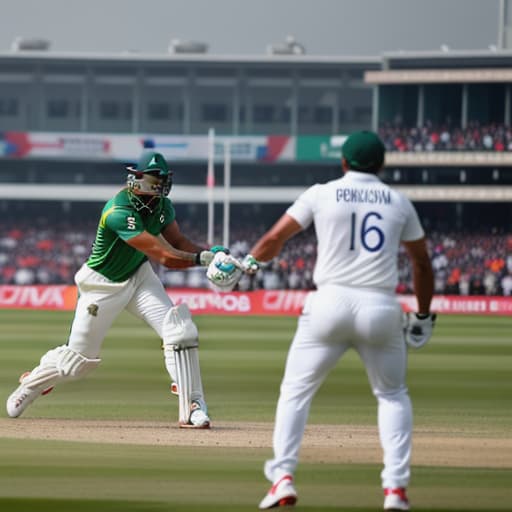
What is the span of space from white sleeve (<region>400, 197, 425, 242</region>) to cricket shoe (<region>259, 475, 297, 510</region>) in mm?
1418

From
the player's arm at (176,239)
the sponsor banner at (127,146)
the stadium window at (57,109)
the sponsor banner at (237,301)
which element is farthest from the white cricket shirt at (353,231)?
the stadium window at (57,109)

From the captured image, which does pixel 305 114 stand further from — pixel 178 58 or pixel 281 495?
pixel 281 495

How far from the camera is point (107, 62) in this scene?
75.2m

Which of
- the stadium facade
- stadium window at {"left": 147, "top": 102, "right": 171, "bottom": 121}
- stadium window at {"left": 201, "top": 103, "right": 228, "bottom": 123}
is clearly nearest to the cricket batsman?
the stadium facade

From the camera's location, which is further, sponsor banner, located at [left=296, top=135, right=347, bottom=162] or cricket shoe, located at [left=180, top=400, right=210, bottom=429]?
sponsor banner, located at [left=296, top=135, right=347, bottom=162]

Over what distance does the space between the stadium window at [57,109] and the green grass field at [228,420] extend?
49.6 meters

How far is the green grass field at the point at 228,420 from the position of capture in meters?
7.69

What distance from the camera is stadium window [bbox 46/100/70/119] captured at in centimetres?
7681

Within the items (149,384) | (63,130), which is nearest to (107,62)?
(63,130)

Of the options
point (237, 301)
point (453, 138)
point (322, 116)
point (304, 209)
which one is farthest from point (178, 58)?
point (304, 209)

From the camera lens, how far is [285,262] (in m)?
50.2

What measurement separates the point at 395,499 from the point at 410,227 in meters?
1.43

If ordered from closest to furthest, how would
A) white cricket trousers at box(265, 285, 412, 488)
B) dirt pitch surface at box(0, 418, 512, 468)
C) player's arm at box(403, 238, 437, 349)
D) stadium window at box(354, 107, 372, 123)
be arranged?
white cricket trousers at box(265, 285, 412, 488) → player's arm at box(403, 238, 437, 349) → dirt pitch surface at box(0, 418, 512, 468) → stadium window at box(354, 107, 372, 123)

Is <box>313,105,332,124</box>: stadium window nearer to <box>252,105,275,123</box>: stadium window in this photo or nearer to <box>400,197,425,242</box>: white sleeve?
<box>252,105,275,123</box>: stadium window
